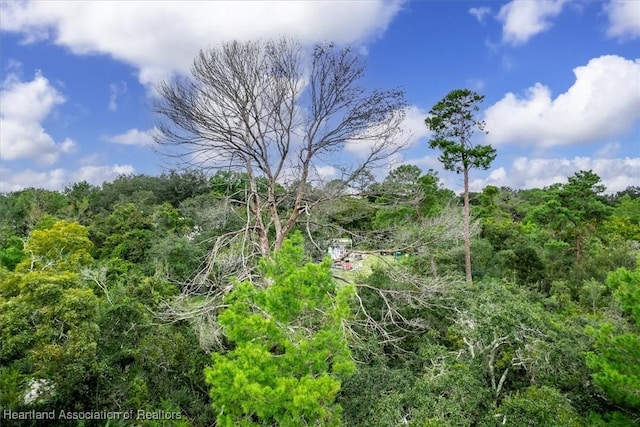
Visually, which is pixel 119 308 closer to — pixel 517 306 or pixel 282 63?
pixel 282 63

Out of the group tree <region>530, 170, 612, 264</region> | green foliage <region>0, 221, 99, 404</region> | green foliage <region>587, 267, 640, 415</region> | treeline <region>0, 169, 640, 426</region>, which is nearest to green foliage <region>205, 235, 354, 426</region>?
treeline <region>0, 169, 640, 426</region>

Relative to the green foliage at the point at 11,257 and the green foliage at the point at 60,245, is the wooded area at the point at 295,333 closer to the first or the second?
the green foliage at the point at 60,245

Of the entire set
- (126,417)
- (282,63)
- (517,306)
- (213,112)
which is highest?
(282,63)

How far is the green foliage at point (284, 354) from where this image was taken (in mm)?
4645

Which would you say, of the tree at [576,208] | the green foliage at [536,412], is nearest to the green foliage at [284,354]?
the green foliage at [536,412]

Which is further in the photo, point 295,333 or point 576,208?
point 576,208

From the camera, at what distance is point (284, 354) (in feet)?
17.0

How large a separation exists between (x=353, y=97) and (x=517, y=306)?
211 inches

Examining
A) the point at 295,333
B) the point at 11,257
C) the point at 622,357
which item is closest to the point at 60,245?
the point at 11,257

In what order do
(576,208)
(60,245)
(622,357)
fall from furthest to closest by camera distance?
(576,208), (60,245), (622,357)

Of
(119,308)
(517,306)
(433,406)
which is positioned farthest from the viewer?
(119,308)

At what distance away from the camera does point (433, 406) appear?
242 inches

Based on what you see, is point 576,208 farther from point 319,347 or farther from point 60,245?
point 60,245

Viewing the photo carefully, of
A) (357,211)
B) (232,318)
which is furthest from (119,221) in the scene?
(232,318)
